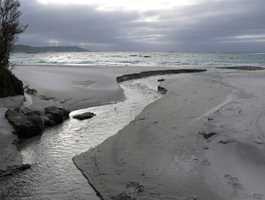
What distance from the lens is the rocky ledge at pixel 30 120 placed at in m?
12.4

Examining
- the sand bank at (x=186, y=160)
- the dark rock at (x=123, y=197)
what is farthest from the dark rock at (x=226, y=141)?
the dark rock at (x=123, y=197)

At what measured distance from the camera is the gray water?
7.68 meters

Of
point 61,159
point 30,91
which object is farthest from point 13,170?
point 30,91

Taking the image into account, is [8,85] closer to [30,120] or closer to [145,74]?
[30,120]

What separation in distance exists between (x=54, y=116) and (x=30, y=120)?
6.83ft

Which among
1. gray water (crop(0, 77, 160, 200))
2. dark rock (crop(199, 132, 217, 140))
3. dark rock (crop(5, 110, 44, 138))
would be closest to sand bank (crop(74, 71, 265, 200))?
dark rock (crop(199, 132, 217, 140))

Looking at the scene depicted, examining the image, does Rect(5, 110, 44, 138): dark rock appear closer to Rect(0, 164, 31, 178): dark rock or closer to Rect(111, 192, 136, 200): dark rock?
Rect(0, 164, 31, 178): dark rock

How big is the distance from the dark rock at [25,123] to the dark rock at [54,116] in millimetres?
922

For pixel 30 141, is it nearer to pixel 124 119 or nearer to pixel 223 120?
Answer: pixel 124 119

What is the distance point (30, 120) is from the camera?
1307 cm

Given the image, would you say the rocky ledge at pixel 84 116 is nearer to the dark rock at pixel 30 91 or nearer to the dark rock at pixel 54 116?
the dark rock at pixel 54 116

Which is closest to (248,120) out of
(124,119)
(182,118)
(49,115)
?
(182,118)

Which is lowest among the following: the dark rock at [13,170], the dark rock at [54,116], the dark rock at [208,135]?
the dark rock at [13,170]

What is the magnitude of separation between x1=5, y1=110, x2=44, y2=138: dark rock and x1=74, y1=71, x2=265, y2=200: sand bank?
352cm
